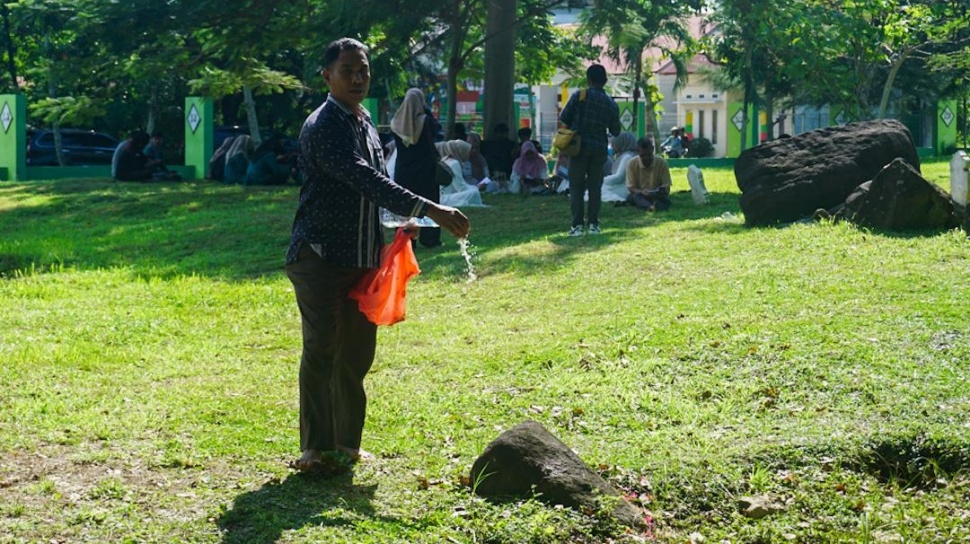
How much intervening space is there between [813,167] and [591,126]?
240 cm

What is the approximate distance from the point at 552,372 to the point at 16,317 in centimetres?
481

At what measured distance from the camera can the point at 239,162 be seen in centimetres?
2505

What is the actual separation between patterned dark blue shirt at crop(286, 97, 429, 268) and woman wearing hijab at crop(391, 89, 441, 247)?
770cm

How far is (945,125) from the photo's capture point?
→ 133 feet

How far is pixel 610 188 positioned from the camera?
19312 millimetres

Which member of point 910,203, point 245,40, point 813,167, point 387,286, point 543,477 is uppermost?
point 245,40

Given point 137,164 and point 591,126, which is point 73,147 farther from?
point 591,126

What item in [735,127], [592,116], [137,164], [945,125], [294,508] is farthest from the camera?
[735,127]

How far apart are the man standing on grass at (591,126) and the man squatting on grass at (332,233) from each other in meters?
8.61

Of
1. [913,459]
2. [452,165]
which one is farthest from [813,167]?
[913,459]

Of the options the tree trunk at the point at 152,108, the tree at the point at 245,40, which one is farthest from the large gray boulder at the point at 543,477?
the tree trunk at the point at 152,108

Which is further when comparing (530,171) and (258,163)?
(258,163)

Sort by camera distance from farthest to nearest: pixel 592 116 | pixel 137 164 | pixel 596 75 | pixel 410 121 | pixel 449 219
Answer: pixel 137 164, pixel 596 75, pixel 592 116, pixel 410 121, pixel 449 219

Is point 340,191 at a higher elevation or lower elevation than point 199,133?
higher
